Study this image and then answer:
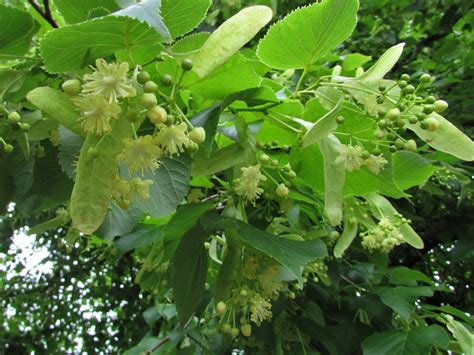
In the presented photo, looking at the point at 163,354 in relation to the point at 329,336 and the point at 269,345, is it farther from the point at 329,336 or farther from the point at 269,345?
the point at 329,336

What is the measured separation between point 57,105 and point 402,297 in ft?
3.39

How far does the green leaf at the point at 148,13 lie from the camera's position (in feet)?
1.75

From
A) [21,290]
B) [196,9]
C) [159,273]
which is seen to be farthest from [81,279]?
[196,9]

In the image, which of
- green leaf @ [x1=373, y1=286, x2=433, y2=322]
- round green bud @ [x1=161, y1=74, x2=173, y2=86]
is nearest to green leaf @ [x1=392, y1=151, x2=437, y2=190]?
green leaf @ [x1=373, y1=286, x2=433, y2=322]

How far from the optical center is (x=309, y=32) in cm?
75

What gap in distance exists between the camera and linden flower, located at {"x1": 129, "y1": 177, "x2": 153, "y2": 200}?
69 centimetres

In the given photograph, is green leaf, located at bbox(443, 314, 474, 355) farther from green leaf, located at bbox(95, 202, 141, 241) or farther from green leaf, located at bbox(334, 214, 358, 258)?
green leaf, located at bbox(95, 202, 141, 241)

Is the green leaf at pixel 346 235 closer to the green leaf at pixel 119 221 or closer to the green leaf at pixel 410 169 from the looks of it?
the green leaf at pixel 410 169

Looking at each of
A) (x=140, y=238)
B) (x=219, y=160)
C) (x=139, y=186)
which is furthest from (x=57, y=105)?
(x=140, y=238)

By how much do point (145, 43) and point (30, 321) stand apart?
364cm

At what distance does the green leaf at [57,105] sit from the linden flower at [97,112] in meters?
0.03

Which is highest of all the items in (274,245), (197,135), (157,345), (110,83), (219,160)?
(110,83)

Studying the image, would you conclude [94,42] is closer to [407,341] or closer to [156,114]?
[156,114]

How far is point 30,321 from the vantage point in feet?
12.4
